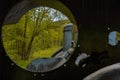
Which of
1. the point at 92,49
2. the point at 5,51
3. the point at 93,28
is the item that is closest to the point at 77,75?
the point at 92,49

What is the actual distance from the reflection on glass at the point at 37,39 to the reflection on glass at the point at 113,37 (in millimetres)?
280

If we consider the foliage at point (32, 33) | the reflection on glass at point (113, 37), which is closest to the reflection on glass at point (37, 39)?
the foliage at point (32, 33)

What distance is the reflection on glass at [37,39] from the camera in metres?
2.27

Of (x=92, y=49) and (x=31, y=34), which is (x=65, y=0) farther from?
(x=31, y=34)

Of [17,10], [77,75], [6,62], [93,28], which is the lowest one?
[77,75]

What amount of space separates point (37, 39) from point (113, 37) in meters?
0.74

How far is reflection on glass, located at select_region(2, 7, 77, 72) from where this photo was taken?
2.27 metres

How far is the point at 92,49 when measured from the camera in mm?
2234

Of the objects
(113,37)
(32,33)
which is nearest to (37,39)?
(32,33)

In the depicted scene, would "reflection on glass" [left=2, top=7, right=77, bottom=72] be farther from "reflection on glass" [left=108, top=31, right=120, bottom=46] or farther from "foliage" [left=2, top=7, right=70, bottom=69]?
"reflection on glass" [left=108, top=31, right=120, bottom=46]

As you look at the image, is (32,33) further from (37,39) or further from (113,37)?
(113,37)

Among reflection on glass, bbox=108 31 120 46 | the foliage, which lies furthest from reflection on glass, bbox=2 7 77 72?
reflection on glass, bbox=108 31 120 46

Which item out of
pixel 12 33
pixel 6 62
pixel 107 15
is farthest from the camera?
pixel 12 33

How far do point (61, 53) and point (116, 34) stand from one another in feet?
1.40
